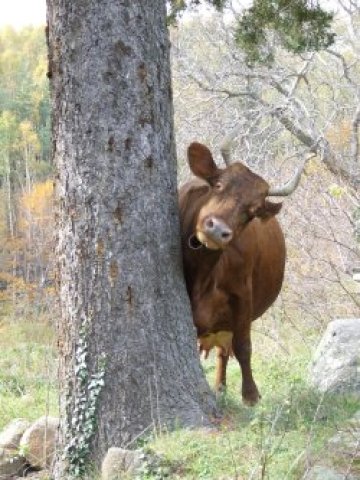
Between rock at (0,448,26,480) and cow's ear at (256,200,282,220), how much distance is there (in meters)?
2.61

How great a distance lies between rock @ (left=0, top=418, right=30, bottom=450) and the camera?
657 centimetres

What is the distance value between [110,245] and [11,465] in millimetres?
1979

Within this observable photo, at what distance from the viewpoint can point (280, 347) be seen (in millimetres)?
12383

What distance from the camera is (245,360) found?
7578mm

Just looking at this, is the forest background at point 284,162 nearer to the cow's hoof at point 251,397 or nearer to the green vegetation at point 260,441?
the cow's hoof at point 251,397

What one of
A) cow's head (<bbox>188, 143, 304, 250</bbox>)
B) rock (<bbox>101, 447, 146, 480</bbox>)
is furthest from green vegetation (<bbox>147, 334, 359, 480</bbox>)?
cow's head (<bbox>188, 143, 304, 250</bbox>)

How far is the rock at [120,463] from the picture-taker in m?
4.93

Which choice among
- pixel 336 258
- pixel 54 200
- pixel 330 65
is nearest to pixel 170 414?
pixel 54 200

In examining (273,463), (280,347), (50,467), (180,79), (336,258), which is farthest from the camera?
(180,79)

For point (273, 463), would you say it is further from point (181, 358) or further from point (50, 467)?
point (50, 467)

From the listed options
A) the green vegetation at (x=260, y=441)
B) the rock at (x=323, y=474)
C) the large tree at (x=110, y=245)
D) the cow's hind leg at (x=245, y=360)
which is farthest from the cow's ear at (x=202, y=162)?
the rock at (x=323, y=474)

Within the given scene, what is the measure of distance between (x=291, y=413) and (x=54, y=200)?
2205mm

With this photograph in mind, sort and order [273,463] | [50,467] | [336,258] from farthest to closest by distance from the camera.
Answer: [336,258]
[50,467]
[273,463]

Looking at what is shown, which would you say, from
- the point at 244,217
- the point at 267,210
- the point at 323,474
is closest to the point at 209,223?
the point at 244,217
